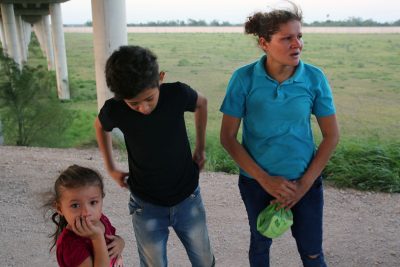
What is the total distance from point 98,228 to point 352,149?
5864mm

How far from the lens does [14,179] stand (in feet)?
19.0

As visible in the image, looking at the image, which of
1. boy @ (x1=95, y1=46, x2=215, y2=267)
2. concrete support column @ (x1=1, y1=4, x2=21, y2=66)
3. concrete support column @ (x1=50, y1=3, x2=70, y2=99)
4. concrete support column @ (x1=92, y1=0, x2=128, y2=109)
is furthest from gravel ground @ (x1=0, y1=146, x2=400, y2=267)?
concrete support column @ (x1=1, y1=4, x2=21, y2=66)

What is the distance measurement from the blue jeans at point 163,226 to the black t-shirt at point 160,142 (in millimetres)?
52

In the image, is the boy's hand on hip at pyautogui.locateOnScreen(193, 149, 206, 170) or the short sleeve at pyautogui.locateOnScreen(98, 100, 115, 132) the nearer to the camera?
the short sleeve at pyautogui.locateOnScreen(98, 100, 115, 132)

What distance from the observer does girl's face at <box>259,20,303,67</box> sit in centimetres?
211

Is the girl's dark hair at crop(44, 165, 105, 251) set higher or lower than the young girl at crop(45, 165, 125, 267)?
higher

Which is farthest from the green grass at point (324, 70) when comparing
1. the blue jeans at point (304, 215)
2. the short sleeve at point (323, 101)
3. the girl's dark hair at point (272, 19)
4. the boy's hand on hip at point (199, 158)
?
the blue jeans at point (304, 215)

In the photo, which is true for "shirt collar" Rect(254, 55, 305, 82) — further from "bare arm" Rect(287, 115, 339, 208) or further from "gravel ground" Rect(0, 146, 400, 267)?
"gravel ground" Rect(0, 146, 400, 267)

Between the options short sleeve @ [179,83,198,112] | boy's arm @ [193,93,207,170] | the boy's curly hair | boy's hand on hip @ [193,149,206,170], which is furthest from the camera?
boy's hand on hip @ [193,149,206,170]

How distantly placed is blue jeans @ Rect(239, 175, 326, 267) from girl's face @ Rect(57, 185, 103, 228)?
3.06 ft

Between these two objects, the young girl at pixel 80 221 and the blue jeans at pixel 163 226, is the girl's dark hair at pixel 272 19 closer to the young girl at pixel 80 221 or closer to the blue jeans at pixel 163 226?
the blue jeans at pixel 163 226

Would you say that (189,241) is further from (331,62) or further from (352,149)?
(331,62)

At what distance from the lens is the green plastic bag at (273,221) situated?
87.4 inches

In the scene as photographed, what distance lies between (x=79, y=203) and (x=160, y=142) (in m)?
0.56
